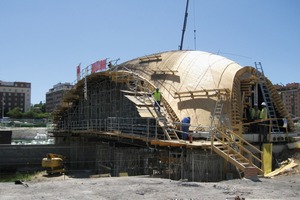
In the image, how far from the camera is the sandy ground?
1288 cm

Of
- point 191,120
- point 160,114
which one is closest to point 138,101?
point 160,114

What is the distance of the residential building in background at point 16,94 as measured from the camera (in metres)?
178

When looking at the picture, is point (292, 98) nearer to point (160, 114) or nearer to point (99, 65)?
point (99, 65)

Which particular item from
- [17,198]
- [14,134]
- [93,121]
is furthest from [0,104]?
[17,198]

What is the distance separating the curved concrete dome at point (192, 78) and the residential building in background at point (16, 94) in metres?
157

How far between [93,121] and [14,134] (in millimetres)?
53191

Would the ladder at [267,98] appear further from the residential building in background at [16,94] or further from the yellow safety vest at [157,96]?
the residential building in background at [16,94]

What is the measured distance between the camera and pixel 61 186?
48.4 ft

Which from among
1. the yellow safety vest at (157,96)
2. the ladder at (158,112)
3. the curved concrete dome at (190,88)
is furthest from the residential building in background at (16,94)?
the yellow safety vest at (157,96)

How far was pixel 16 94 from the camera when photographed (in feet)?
598

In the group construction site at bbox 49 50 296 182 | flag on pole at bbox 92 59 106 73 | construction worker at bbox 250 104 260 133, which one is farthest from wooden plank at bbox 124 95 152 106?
construction worker at bbox 250 104 260 133

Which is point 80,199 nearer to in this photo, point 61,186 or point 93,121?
point 61,186

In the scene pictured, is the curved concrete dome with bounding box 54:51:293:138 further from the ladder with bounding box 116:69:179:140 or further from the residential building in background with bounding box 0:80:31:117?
the residential building in background with bounding box 0:80:31:117

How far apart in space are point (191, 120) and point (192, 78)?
13.5ft
